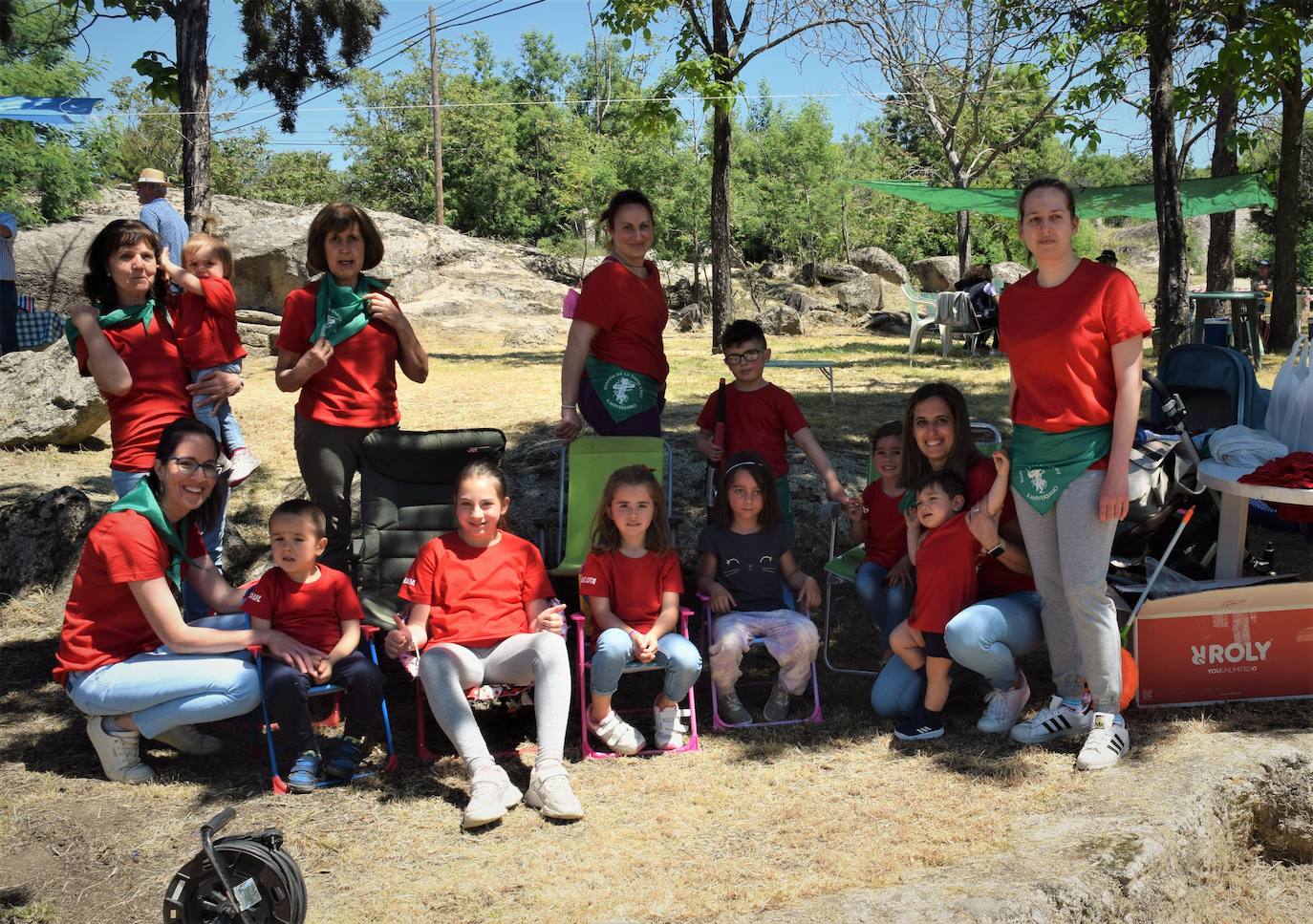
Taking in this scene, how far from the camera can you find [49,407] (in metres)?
7.59

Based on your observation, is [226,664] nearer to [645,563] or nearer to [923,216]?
[645,563]

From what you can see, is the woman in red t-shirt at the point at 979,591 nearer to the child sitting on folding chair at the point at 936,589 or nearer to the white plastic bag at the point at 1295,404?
the child sitting on folding chair at the point at 936,589

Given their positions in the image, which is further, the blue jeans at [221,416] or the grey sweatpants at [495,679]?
the blue jeans at [221,416]

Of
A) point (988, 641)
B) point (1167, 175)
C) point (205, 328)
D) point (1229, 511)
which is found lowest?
point (988, 641)

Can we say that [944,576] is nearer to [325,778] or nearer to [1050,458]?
[1050,458]

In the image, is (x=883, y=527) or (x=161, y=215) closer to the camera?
(x=883, y=527)

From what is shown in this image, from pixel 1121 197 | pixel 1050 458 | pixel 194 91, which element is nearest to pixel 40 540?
pixel 194 91

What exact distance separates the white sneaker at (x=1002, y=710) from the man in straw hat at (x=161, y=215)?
496 centimetres

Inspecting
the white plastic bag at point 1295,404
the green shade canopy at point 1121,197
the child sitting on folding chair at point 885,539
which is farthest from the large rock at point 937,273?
the child sitting on folding chair at point 885,539

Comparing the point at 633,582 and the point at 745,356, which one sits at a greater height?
the point at 745,356

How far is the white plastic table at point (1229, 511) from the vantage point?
3.97 meters

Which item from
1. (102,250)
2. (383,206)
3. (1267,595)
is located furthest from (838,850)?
(383,206)

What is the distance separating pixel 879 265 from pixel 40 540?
2141 centimetres

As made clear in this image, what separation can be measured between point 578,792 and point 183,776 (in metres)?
1.32
